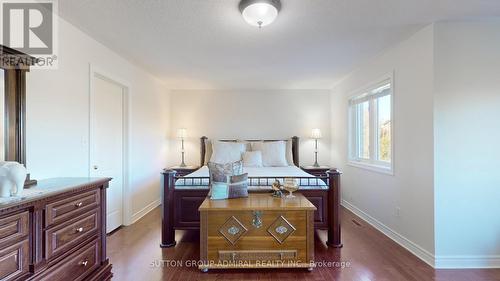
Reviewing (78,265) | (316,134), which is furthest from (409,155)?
(78,265)

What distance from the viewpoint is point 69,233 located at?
5.73ft

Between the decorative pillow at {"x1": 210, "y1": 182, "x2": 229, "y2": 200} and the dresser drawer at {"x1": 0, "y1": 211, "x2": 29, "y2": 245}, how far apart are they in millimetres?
1428

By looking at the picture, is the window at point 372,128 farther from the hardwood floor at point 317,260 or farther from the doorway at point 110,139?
the doorway at point 110,139

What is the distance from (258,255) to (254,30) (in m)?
2.19

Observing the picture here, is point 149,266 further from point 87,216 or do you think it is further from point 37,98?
point 37,98

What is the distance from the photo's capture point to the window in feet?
10.9

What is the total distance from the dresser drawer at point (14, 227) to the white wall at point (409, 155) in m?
3.19

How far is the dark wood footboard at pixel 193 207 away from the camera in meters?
2.81

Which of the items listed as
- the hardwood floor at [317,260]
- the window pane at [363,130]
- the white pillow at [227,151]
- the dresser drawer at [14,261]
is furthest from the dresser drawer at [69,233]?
the window pane at [363,130]

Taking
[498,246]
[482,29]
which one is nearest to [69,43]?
[482,29]

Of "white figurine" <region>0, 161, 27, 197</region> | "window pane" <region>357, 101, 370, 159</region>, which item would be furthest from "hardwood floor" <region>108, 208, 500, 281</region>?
"window pane" <region>357, 101, 370, 159</region>

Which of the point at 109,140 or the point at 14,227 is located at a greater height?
the point at 109,140

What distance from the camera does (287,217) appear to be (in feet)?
7.55

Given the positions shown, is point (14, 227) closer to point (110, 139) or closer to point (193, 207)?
point (193, 207)
